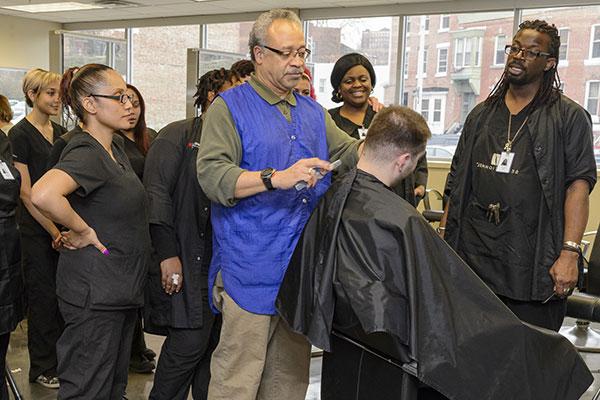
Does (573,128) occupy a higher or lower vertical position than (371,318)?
higher

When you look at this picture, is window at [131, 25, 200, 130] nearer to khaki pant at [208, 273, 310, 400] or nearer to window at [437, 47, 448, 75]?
window at [437, 47, 448, 75]

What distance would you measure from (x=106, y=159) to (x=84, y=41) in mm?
6912

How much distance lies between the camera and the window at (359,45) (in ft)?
26.0

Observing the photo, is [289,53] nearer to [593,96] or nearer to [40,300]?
[40,300]

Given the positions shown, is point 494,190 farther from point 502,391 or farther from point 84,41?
point 84,41

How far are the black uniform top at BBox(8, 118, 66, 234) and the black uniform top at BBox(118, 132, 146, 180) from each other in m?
0.41

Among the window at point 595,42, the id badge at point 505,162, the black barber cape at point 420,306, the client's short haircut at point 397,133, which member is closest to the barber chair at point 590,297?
the id badge at point 505,162

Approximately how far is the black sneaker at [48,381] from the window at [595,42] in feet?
20.0

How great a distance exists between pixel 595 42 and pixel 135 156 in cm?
546

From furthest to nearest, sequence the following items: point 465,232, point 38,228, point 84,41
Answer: point 84,41
point 38,228
point 465,232

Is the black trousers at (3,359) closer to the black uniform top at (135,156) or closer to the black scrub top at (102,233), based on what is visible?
the black scrub top at (102,233)

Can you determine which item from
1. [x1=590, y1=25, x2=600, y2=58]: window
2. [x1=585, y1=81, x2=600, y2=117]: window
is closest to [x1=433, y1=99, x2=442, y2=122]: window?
[x1=585, y1=81, x2=600, y2=117]: window

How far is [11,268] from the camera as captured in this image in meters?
2.20

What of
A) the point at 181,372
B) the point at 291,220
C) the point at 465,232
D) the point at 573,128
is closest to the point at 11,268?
the point at 181,372
